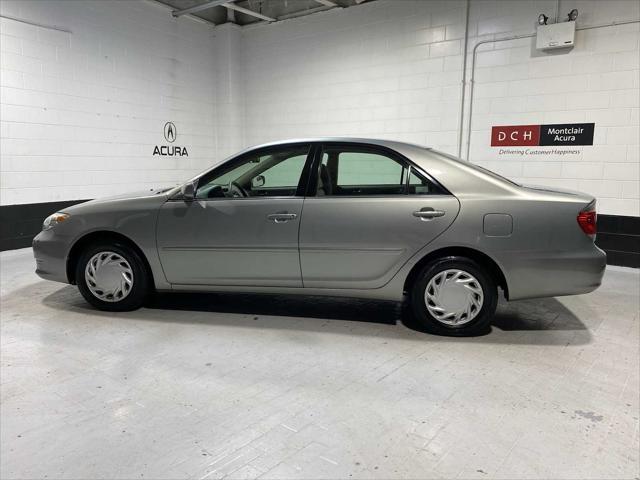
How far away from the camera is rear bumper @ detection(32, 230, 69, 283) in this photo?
3625 millimetres

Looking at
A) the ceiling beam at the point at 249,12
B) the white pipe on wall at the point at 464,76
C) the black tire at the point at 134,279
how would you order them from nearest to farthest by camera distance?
the black tire at the point at 134,279 → the white pipe on wall at the point at 464,76 → the ceiling beam at the point at 249,12

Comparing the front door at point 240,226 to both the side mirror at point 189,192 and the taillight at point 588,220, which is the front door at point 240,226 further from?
the taillight at point 588,220

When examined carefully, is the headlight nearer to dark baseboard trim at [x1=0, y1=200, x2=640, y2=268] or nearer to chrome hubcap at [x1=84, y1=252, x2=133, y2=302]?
chrome hubcap at [x1=84, y1=252, x2=133, y2=302]

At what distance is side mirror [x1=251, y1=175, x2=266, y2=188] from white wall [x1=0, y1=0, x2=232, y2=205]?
4.07 metres

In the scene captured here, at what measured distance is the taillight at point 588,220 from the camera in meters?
2.98

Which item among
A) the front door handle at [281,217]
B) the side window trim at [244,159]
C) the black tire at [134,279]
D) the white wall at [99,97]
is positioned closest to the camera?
the front door handle at [281,217]

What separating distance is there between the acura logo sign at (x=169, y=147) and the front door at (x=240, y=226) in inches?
182

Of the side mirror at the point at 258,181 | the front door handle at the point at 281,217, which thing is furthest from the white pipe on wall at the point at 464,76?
the front door handle at the point at 281,217

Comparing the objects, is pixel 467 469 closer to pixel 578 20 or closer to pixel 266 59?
pixel 578 20

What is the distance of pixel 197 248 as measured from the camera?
11.3 feet

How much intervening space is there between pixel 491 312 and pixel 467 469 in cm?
146

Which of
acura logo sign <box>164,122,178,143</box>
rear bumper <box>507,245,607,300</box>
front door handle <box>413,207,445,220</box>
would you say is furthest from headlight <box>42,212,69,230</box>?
acura logo sign <box>164,122,178,143</box>

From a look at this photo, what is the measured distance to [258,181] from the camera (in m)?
3.58

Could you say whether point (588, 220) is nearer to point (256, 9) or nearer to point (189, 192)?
point (189, 192)
